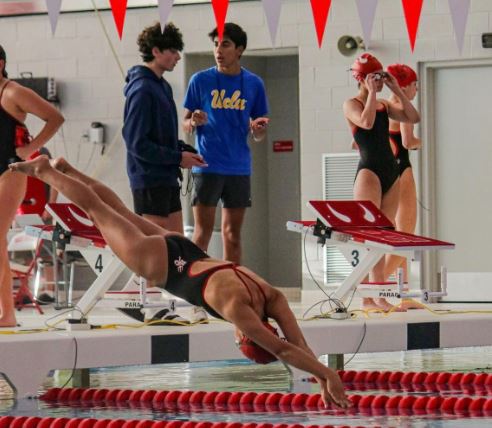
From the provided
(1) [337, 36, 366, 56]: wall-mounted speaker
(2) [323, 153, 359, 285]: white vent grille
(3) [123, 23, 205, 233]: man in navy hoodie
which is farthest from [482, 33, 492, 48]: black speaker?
(3) [123, 23, 205, 233]: man in navy hoodie


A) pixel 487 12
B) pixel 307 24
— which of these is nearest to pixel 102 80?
pixel 307 24

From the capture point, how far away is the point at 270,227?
13.5 m

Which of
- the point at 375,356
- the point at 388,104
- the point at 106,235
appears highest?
the point at 388,104

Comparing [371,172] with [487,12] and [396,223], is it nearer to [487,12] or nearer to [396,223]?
[396,223]

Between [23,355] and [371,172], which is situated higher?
[371,172]

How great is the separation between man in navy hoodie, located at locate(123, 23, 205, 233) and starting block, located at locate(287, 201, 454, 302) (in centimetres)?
82

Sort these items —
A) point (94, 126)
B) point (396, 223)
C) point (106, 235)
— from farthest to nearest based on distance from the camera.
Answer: point (94, 126), point (396, 223), point (106, 235)

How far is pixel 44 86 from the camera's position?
12.7 meters

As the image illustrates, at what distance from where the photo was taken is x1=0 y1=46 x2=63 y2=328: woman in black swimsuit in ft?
21.8

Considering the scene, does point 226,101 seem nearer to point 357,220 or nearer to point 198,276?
point 357,220

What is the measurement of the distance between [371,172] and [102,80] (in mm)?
5575

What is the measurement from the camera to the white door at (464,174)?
457 inches

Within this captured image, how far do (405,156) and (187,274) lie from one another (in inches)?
133

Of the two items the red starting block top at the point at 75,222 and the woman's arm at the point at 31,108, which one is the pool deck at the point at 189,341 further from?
the woman's arm at the point at 31,108
